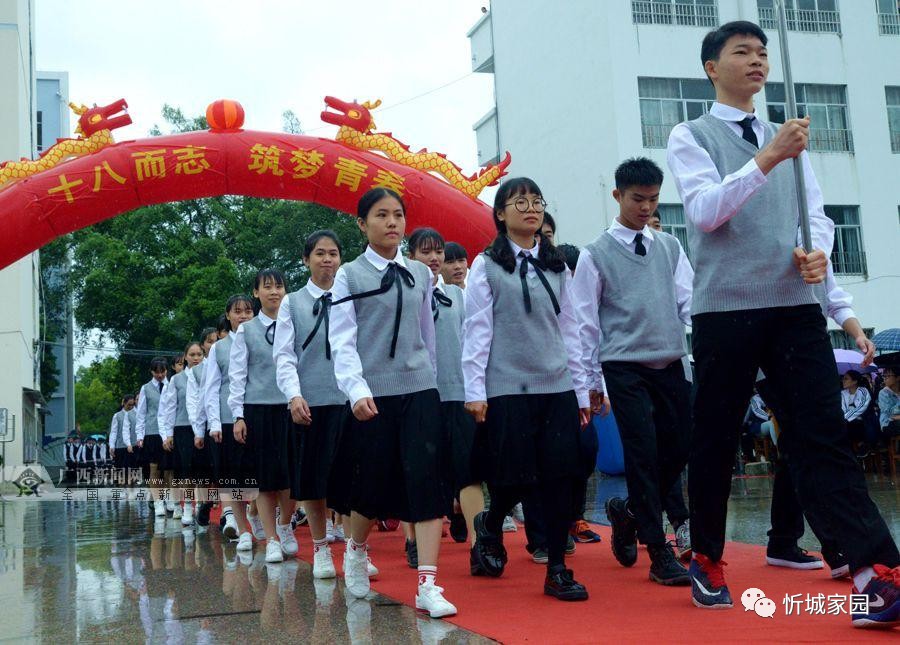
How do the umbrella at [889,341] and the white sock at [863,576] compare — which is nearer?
the white sock at [863,576]

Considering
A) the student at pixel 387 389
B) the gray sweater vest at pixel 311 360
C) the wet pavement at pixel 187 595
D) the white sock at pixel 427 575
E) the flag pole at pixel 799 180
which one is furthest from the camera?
the gray sweater vest at pixel 311 360

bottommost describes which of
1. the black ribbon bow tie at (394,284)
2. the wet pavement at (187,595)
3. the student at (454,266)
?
the wet pavement at (187,595)

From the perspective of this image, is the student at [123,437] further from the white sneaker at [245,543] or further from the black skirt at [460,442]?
the black skirt at [460,442]

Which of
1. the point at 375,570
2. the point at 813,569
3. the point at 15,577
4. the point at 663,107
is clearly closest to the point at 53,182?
the point at 15,577

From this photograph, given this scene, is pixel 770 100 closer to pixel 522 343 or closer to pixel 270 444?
pixel 270 444

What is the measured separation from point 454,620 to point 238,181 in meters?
8.28

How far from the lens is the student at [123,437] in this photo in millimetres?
16062

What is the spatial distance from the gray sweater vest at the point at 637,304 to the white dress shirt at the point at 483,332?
10.0 inches

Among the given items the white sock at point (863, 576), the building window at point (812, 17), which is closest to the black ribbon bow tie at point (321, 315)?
the white sock at point (863, 576)

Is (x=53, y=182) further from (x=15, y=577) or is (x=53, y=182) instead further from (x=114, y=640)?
(x=114, y=640)

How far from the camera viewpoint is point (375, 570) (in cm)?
539

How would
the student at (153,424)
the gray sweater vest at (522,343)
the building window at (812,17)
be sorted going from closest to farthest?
the gray sweater vest at (522,343) < the student at (153,424) < the building window at (812,17)

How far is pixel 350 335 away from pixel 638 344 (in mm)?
1430

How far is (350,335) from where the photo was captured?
4559 mm
